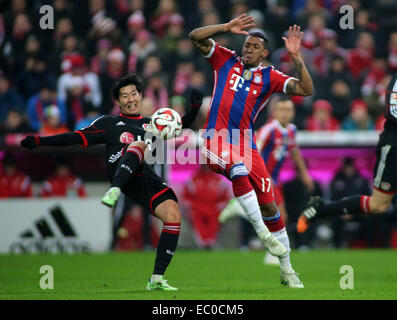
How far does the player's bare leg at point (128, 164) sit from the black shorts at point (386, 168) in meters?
2.95

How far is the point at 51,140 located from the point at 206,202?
831cm

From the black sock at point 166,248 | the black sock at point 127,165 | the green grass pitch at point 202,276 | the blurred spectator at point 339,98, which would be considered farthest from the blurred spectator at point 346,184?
the black sock at point 127,165

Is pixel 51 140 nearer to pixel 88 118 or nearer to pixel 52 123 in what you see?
pixel 52 123

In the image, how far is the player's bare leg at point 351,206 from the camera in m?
9.26

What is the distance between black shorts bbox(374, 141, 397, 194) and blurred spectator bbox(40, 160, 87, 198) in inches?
318

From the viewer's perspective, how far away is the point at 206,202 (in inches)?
638

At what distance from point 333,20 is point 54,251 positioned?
9.91m

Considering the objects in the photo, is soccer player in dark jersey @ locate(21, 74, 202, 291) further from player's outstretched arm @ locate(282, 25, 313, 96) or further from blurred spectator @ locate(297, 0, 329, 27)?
blurred spectator @ locate(297, 0, 329, 27)

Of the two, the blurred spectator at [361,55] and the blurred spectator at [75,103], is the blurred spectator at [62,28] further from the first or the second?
the blurred spectator at [361,55]

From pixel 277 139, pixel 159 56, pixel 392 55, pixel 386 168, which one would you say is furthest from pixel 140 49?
pixel 386 168

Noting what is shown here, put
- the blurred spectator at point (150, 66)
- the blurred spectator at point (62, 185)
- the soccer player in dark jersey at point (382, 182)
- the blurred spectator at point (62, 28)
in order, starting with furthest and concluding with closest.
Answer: the blurred spectator at point (62, 28)
the blurred spectator at point (150, 66)
the blurred spectator at point (62, 185)
the soccer player in dark jersey at point (382, 182)

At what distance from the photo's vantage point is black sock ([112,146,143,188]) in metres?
7.73

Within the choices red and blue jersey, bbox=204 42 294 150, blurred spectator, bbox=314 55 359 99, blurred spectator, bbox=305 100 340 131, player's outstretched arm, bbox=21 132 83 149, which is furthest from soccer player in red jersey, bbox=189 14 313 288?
blurred spectator, bbox=314 55 359 99
